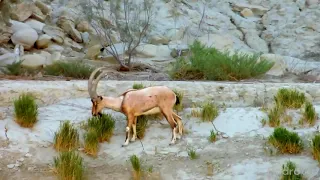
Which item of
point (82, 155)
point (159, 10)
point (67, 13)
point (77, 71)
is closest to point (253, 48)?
point (159, 10)

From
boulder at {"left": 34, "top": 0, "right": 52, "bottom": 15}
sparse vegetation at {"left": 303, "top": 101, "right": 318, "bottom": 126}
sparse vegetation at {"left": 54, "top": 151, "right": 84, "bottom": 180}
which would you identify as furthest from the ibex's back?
boulder at {"left": 34, "top": 0, "right": 52, "bottom": 15}

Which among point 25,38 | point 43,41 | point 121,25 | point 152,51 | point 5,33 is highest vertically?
point 121,25

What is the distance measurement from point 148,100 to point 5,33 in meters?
9.92

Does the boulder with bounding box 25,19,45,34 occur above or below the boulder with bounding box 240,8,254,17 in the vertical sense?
below

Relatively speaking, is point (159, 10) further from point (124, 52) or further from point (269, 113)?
point (269, 113)

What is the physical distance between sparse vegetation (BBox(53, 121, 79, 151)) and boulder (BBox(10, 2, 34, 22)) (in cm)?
1106

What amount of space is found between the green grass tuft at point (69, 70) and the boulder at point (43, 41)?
4.34 m

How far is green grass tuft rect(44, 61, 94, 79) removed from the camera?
35.5 feet

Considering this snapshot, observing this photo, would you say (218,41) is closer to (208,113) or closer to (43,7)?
(43,7)

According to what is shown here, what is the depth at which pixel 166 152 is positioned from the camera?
20.6 feet

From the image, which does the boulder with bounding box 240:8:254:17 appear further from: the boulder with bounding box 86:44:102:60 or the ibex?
the ibex

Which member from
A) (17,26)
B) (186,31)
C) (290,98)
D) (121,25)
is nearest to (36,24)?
(17,26)

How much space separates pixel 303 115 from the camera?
22.7ft

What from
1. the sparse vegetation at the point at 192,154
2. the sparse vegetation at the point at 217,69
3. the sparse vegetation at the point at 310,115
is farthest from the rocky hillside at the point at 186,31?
the sparse vegetation at the point at 192,154
